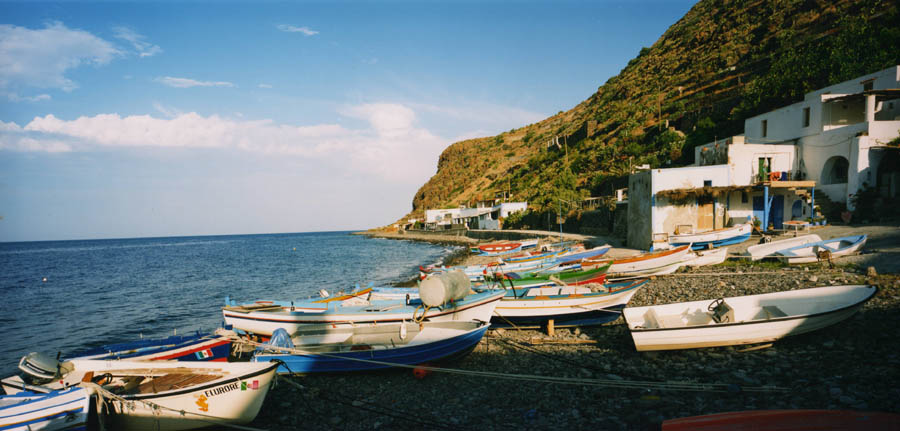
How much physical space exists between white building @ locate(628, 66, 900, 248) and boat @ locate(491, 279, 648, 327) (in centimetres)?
1322

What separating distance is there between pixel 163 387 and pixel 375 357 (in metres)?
4.00

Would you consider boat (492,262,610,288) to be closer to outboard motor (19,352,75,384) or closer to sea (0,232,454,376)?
outboard motor (19,352,75,384)

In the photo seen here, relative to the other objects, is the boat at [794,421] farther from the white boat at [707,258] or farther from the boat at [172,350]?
the white boat at [707,258]

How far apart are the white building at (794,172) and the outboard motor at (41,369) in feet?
80.0

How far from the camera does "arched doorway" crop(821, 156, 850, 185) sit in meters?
22.8

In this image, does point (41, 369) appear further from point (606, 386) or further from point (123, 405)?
point (606, 386)

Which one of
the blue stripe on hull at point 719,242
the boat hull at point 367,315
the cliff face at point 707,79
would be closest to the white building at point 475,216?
the cliff face at point 707,79

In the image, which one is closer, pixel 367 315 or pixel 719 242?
pixel 367 315

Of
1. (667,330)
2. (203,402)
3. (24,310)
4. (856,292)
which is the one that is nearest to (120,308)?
(24,310)

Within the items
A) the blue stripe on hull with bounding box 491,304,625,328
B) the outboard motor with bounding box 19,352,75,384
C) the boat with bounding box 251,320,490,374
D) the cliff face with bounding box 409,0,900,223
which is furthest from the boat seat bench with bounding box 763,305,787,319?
the cliff face with bounding box 409,0,900,223

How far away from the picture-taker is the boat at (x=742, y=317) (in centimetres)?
818

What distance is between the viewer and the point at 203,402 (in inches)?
273

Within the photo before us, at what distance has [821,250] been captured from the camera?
15.2 m

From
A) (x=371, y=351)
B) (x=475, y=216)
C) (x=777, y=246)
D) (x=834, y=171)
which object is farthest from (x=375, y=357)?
(x=475, y=216)
